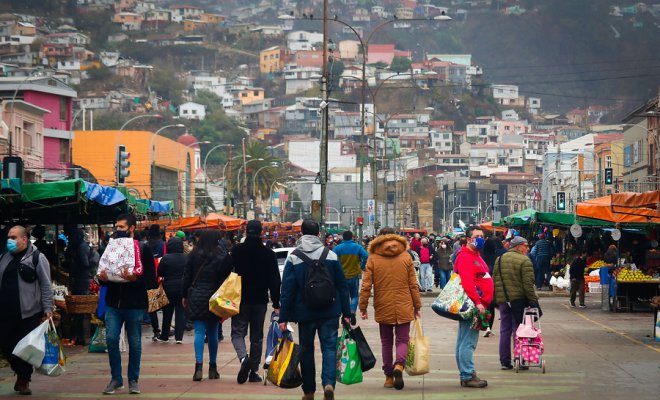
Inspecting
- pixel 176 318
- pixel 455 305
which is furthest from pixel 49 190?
pixel 455 305

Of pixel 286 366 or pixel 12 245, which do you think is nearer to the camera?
pixel 286 366

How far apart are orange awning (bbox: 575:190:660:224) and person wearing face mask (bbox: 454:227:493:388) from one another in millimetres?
6852

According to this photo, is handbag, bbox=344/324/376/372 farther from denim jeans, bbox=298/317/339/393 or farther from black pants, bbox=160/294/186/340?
black pants, bbox=160/294/186/340

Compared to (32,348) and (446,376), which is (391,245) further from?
(32,348)

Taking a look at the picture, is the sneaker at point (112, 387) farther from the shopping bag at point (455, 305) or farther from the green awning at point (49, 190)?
the green awning at point (49, 190)

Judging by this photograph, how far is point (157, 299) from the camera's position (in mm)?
20547

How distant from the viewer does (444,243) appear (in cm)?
3900

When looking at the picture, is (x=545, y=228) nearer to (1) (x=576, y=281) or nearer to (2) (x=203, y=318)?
(1) (x=576, y=281)

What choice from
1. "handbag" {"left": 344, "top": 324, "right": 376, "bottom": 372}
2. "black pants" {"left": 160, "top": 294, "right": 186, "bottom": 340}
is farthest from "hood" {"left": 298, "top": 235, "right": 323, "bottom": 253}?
"black pants" {"left": 160, "top": 294, "right": 186, "bottom": 340}

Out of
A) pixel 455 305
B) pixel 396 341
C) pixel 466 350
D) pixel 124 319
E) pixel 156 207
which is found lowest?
pixel 466 350

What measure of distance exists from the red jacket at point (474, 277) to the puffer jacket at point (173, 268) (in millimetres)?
6367

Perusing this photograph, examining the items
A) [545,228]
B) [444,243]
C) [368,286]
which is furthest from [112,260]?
[545,228]

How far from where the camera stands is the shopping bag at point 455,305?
1432cm

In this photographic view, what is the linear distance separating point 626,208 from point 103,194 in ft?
30.1
